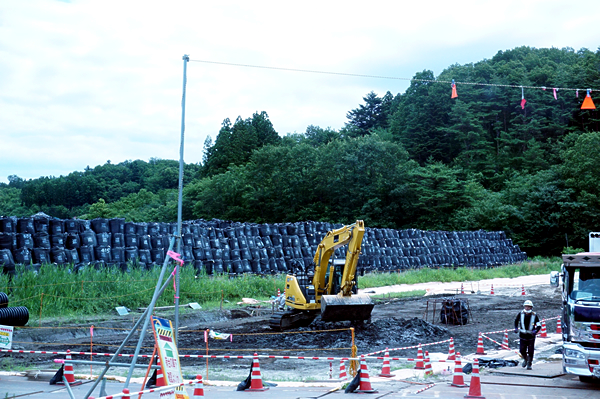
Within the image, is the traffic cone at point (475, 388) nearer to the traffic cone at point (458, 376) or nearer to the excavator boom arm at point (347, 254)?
the traffic cone at point (458, 376)

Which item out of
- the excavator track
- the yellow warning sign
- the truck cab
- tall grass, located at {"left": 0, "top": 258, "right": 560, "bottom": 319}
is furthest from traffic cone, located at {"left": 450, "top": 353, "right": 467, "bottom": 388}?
tall grass, located at {"left": 0, "top": 258, "right": 560, "bottom": 319}

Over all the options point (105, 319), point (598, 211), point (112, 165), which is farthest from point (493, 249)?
point (112, 165)

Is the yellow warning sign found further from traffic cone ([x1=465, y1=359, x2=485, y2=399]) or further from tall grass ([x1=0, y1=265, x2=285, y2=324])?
tall grass ([x1=0, y1=265, x2=285, y2=324])

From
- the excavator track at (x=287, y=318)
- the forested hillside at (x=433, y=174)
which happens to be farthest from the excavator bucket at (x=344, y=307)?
the forested hillside at (x=433, y=174)

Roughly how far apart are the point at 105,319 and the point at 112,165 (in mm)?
98474

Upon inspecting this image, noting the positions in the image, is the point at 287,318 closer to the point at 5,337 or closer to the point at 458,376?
the point at 458,376

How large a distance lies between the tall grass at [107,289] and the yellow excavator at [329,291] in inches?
233

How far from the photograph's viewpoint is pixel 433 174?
75.7 meters

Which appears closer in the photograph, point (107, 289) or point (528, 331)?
point (528, 331)

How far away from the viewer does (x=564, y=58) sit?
104 metres

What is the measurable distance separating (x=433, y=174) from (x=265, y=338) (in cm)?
5962

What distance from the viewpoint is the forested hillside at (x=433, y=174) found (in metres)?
67.6

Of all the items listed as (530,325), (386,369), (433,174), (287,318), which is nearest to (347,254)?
(287,318)

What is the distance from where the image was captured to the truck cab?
37.4ft
